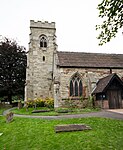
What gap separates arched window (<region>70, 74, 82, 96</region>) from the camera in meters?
23.9

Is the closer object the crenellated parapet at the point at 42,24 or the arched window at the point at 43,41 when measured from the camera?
the arched window at the point at 43,41

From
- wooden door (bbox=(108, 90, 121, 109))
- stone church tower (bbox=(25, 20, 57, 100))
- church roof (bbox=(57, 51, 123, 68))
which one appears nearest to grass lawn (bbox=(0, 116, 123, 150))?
wooden door (bbox=(108, 90, 121, 109))

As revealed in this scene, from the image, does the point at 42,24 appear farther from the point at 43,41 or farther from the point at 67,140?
the point at 67,140

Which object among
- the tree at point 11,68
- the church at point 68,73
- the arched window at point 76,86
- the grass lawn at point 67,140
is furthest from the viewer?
the tree at point 11,68

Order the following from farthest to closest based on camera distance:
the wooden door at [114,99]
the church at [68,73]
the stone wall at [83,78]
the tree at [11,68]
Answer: the tree at [11,68] < the stone wall at [83,78] < the church at [68,73] < the wooden door at [114,99]

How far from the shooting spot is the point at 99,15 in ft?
22.0

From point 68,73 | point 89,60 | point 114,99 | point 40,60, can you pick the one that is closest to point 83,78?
point 68,73

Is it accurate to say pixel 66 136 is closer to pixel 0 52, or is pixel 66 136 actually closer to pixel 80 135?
pixel 80 135

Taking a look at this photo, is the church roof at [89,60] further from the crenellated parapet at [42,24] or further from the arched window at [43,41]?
the crenellated parapet at [42,24]

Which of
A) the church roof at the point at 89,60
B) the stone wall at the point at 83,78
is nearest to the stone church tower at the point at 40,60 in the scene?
the church roof at the point at 89,60

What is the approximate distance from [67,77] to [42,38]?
11702 mm

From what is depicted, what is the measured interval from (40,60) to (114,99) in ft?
49.4

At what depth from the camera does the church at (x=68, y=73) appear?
2181 cm

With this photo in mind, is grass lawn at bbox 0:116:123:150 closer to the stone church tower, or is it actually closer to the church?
the church
